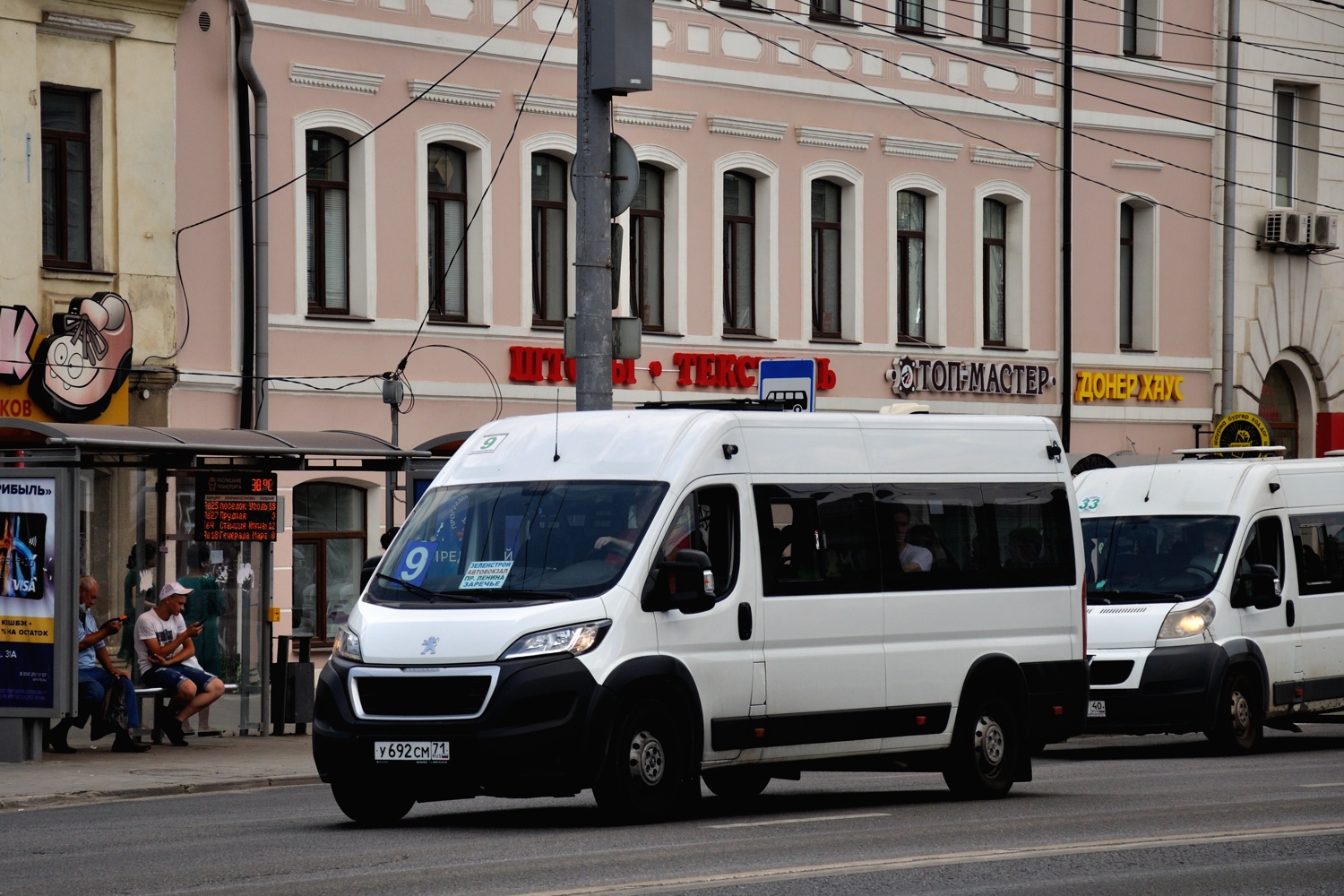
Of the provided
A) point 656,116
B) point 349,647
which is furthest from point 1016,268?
point 349,647

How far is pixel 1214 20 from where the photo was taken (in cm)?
3806

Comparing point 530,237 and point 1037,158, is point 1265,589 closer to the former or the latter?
point 530,237

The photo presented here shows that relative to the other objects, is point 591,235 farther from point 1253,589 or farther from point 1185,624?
point 1253,589

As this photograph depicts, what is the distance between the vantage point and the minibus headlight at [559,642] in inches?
495

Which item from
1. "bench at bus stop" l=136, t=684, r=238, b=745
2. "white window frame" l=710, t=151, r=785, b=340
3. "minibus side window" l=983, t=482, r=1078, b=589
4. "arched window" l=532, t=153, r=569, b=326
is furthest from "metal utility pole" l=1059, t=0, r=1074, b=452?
"minibus side window" l=983, t=482, r=1078, b=589

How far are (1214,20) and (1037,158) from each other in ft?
14.4

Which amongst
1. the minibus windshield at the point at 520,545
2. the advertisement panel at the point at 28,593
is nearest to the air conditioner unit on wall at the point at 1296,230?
the advertisement panel at the point at 28,593

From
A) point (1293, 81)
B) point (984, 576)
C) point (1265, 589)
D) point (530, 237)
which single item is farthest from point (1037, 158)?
point (984, 576)

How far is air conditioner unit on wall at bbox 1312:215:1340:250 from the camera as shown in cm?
3862

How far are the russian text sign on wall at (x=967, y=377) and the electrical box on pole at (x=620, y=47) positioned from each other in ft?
46.1

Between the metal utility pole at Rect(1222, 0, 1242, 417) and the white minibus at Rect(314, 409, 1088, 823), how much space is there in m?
22.8

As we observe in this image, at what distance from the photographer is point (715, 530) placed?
537 inches

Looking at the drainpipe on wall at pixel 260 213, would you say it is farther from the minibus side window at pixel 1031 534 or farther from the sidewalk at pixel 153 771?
the minibus side window at pixel 1031 534

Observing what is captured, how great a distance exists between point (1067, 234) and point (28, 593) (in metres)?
20.8
